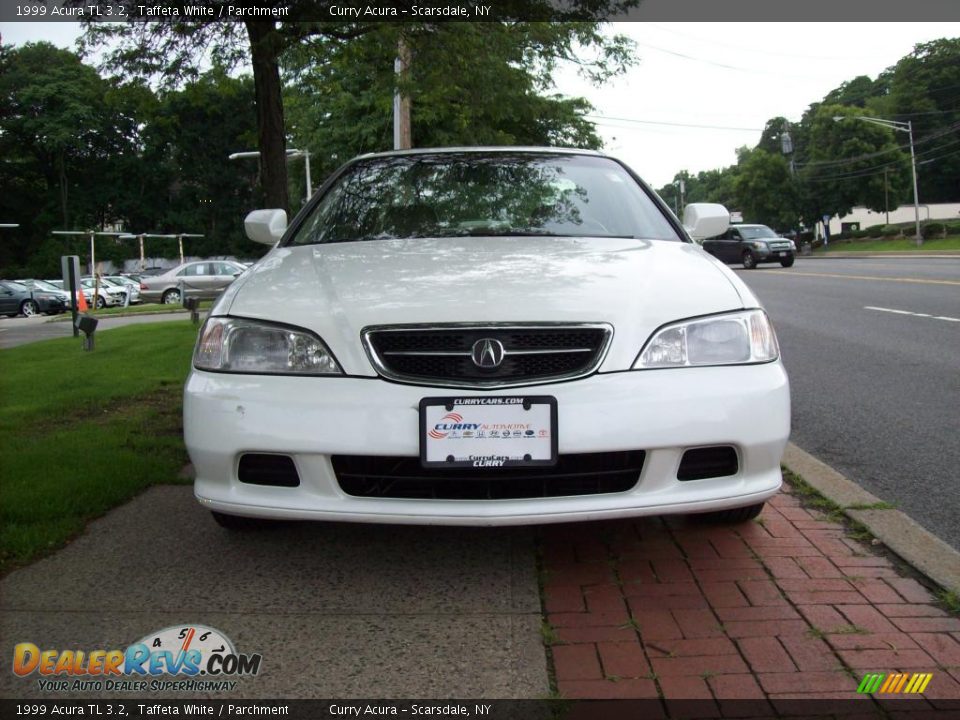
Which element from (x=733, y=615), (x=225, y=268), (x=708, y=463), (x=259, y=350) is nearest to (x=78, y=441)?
(x=259, y=350)

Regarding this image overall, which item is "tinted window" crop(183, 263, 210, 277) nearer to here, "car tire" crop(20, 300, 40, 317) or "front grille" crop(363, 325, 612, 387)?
"car tire" crop(20, 300, 40, 317)

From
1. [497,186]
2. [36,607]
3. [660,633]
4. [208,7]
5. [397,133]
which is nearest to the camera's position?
[660,633]

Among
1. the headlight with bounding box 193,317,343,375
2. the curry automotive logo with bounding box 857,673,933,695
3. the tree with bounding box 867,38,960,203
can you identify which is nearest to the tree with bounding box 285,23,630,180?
the headlight with bounding box 193,317,343,375

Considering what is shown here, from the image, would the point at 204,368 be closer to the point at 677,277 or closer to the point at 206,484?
the point at 206,484

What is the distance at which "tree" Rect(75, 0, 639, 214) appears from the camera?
585 cm

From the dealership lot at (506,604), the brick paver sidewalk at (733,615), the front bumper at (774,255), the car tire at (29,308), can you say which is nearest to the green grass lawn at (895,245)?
the front bumper at (774,255)

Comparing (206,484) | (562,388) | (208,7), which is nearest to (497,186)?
(562,388)

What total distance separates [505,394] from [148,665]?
48.8 inches

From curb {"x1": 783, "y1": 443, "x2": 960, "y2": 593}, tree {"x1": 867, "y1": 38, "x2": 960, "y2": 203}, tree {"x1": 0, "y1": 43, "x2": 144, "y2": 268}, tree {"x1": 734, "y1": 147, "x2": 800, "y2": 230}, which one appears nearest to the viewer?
curb {"x1": 783, "y1": 443, "x2": 960, "y2": 593}

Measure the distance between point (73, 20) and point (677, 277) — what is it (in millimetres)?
5092

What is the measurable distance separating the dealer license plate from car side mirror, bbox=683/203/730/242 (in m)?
2.13

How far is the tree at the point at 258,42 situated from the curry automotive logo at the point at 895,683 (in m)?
5.07

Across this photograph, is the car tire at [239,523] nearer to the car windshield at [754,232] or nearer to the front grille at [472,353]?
the front grille at [472,353]

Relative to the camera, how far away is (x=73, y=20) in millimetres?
6121
